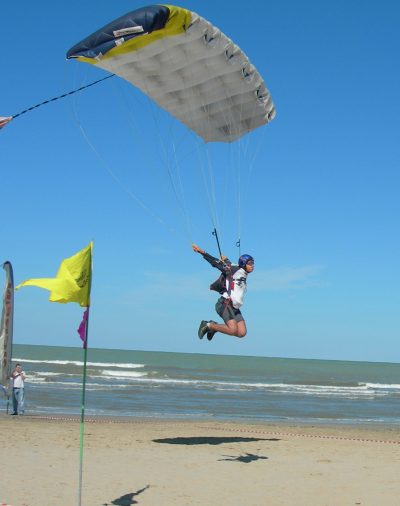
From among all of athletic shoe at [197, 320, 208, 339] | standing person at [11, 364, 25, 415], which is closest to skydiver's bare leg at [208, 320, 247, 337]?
athletic shoe at [197, 320, 208, 339]

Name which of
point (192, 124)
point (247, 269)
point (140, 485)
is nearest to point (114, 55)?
point (192, 124)

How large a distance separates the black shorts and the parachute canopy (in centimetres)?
325

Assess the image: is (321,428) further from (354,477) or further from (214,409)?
(354,477)

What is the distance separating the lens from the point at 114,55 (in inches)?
407

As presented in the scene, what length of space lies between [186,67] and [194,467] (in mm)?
6167

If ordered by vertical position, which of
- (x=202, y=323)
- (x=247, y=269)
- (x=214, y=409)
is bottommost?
(x=214, y=409)

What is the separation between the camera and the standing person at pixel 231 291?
11.0m

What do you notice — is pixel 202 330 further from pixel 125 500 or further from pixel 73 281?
pixel 73 281

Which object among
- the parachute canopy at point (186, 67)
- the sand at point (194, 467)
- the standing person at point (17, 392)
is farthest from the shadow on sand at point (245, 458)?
the standing person at point (17, 392)

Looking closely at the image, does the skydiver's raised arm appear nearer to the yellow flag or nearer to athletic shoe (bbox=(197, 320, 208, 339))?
athletic shoe (bbox=(197, 320, 208, 339))

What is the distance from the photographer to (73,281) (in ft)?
24.3

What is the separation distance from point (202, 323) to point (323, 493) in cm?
341

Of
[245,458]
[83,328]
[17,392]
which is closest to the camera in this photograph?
[83,328]

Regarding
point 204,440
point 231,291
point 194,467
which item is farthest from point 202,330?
point 204,440
